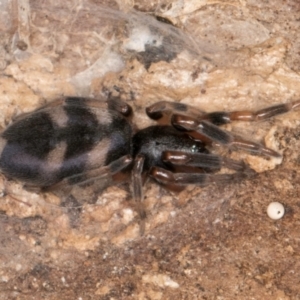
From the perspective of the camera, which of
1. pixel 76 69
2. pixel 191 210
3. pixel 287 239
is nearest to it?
Answer: pixel 287 239

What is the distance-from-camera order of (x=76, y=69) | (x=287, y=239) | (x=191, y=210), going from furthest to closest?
(x=76, y=69)
(x=191, y=210)
(x=287, y=239)

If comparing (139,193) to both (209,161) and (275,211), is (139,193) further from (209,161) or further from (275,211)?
(275,211)

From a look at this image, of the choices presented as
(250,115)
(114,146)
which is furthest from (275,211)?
(114,146)

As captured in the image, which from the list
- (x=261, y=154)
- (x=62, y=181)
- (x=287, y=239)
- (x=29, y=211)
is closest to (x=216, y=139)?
(x=261, y=154)

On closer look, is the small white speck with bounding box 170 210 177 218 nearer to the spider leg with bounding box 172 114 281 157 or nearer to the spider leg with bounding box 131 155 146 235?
the spider leg with bounding box 131 155 146 235

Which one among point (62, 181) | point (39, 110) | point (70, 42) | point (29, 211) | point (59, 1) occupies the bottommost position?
point (29, 211)

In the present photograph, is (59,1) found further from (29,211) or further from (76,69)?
(29,211)
